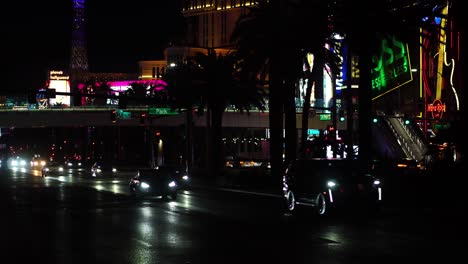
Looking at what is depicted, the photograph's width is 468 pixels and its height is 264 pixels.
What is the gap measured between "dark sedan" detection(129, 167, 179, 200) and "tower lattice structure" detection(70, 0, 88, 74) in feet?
422

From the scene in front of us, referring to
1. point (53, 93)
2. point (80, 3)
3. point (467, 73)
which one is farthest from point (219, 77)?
point (80, 3)

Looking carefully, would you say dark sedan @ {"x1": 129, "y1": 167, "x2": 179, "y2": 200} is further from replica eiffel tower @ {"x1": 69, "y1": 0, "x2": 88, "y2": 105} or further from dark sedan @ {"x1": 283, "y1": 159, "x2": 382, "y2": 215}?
replica eiffel tower @ {"x1": 69, "y1": 0, "x2": 88, "y2": 105}

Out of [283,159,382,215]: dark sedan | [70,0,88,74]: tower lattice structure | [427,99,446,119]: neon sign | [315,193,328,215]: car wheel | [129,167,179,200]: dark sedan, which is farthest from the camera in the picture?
[70,0,88,74]: tower lattice structure

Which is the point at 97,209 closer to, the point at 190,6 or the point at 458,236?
the point at 458,236

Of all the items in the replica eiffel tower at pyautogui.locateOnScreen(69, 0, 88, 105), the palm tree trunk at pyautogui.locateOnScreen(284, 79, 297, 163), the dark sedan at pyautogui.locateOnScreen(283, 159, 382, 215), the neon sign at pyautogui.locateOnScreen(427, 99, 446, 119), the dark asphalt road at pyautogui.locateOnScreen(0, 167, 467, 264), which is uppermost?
the replica eiffel tower at pyautogui.locateOnScreen(69, 0, 88, 105)

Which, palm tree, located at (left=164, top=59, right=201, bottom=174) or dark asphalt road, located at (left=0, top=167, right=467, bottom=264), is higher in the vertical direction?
palm tree, located at (left=164, top=59, right=201, bottom=174)

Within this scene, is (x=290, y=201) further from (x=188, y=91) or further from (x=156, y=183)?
(x=188, y=91)

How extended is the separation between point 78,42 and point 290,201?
149 metres

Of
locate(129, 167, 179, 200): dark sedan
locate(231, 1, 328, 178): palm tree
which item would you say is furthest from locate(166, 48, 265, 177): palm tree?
locate(129, 167, 179, 200): dark sedan

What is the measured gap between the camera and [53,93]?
151 ft

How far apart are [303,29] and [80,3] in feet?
409

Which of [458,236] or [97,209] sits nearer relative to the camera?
[458,236]

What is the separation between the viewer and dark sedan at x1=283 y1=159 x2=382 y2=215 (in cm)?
2384

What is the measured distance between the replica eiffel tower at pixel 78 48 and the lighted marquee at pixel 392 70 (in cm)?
8246
